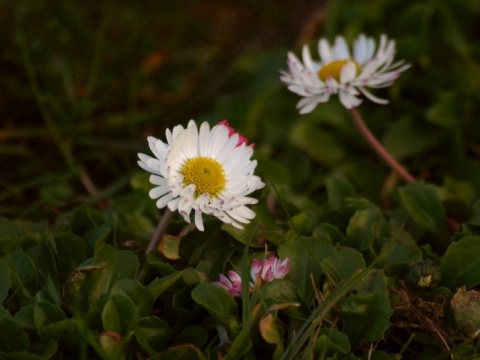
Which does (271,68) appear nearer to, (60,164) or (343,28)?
(343,28)

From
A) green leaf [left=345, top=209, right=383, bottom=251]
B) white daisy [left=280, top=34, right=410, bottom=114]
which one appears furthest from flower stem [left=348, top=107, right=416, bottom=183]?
green leaf [left=345, top=209, right=383, bottom=251]

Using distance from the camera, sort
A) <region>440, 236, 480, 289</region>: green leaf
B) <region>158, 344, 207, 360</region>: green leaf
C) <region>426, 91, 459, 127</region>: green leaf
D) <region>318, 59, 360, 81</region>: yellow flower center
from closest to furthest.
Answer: <region>158, 344, 207, 360</region>: green leaf < <region>440, 236, 480, 289</region>: green leaf < <region>318, 59, 360, 81</region>: yellow flower center < <region>426, 91, 459, 127</region>: green leaf

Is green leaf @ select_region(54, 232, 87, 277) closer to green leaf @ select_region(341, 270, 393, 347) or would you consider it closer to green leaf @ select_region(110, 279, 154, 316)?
green leaf @ select_region(110, 279, 154, 316)

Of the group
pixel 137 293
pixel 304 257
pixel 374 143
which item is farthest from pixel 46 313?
pixel 374 143

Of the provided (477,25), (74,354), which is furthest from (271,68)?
(74,354)

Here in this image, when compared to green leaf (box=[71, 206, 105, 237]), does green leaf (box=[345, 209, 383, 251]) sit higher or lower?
lower

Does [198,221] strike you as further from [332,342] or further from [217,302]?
[332,342]

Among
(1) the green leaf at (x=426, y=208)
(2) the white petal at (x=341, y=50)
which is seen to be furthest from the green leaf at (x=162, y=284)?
(2) the white petal at (x=341, y=50)
